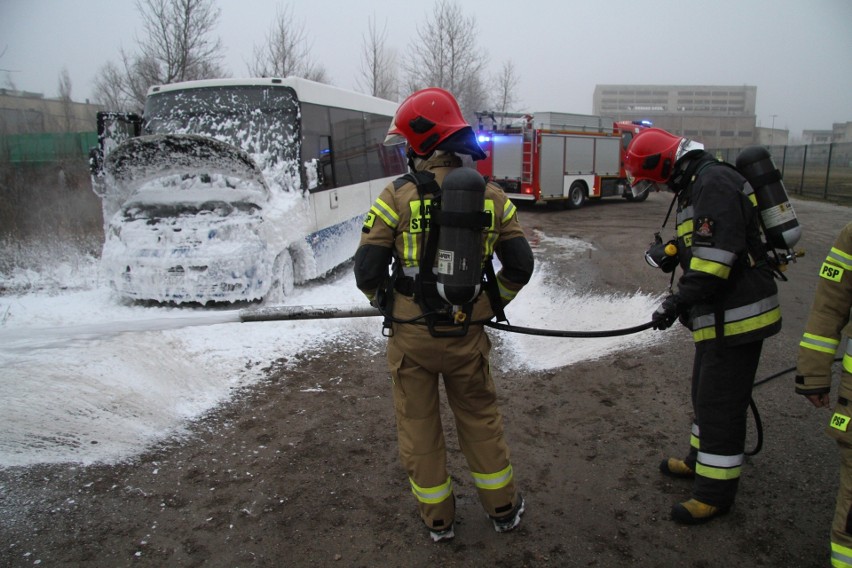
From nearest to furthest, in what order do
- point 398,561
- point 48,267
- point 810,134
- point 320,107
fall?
1. point 398,561
2. point 320,107
3. point 48,267
4. point 810,134

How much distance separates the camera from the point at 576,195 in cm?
1934

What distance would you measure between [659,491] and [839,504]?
3.39 feet

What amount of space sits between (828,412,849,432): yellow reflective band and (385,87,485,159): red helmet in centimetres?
190

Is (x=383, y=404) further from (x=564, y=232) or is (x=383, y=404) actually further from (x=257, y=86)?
(x=564, y=232)

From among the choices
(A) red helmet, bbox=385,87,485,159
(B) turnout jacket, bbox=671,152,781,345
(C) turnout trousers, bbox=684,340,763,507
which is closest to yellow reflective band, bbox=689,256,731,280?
(B) turnout jacket, bbox=671,152,781,345

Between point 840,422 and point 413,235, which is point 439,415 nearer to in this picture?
point 413,235

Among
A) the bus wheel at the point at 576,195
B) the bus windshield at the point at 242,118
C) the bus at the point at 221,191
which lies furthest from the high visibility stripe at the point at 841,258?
the bus wheel at the point at 576,195

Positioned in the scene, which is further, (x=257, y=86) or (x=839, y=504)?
(x=257, y=86)

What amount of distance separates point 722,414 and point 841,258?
968 mm

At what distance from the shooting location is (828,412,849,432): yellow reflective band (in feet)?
7.23

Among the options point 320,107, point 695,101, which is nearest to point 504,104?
point 320,107

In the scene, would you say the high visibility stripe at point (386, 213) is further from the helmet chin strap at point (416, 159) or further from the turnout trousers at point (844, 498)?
the turnout trousers at point (844, 498)

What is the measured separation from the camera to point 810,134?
90.4m

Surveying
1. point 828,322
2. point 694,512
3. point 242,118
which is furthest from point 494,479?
point 242,118
